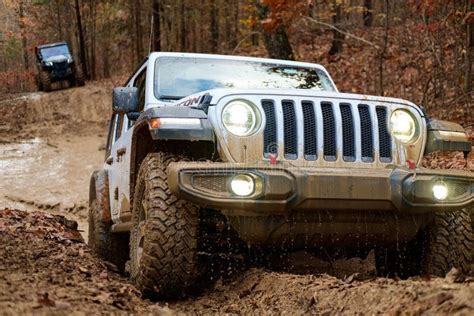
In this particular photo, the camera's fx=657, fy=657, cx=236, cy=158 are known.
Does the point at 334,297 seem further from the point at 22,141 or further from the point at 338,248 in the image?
the point at 22,141

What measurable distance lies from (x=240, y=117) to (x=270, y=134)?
204 mm

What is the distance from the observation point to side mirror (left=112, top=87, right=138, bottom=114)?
4.77m

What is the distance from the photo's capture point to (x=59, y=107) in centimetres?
2127

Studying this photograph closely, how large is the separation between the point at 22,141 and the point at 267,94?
1424cm

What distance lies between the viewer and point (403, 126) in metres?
4.15

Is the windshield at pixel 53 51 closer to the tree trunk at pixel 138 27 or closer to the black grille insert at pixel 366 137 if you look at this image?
the tree trunk at pixel 138 27

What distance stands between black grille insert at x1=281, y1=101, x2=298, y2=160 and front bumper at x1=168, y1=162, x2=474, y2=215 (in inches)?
12.3

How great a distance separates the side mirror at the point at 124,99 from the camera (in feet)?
15.6

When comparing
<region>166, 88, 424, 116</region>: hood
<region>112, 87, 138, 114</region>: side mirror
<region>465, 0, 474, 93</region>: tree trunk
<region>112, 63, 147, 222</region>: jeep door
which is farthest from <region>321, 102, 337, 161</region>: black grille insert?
<region>465, 0, 474, 93</region>: tree trunk

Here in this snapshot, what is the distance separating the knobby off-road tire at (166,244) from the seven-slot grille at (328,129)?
24.2 inches

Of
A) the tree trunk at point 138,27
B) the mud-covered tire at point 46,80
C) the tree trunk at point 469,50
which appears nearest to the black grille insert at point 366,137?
the tree trunk at point 469,50

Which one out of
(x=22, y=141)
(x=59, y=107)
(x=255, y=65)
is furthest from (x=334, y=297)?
(x=59, y=107)

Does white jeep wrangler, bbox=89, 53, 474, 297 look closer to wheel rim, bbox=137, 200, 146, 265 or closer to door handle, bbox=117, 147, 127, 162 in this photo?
wheel rim, bbox=137, 200, 146, 265

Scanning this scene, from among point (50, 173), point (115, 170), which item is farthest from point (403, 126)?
point (50, 173)
